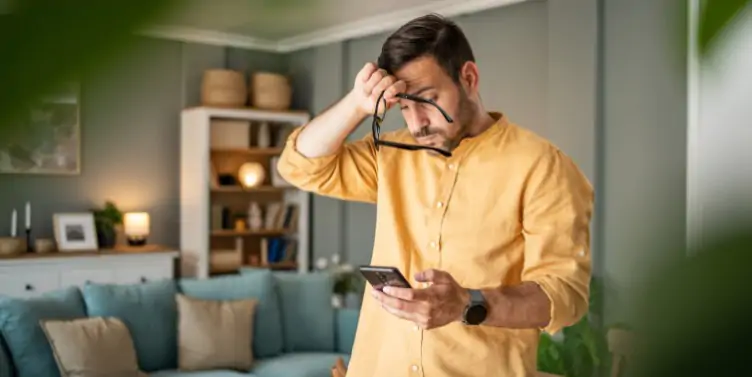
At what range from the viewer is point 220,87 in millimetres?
3574

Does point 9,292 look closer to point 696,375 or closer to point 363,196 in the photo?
point 363,196

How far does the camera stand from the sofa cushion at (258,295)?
8.64ft

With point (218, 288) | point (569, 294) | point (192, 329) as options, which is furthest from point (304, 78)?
point (569, 294)

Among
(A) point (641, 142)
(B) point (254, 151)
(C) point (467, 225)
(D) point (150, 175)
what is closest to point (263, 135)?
(B) point (254, 151)

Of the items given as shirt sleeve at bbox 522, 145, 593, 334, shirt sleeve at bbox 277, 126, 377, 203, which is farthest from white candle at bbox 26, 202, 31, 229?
shirt sleeve at bbox 522, 145, 593, 334

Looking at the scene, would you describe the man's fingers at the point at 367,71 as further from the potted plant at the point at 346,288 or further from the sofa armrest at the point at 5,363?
the potted plant at the point at 346,288

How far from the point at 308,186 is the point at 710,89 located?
0.78m

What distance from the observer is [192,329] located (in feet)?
8.09

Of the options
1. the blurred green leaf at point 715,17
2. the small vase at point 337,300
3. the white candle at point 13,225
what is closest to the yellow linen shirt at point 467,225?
the blurred green leaf at point 715,17

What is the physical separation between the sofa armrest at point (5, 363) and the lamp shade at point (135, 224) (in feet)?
4.12

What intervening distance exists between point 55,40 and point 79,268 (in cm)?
334

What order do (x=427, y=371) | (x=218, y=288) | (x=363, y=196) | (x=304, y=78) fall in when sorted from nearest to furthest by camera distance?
1. (x=427, y=371)
2. (x=363, y=196)
3. (x=218, y=288)
4. (x=304, y=78)

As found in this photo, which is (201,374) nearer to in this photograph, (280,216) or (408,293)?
(280,216)

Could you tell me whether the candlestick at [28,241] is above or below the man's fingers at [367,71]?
below
